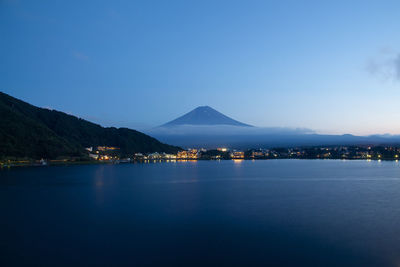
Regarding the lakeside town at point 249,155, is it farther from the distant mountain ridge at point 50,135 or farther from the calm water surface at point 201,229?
the calm water surface at point 201,229

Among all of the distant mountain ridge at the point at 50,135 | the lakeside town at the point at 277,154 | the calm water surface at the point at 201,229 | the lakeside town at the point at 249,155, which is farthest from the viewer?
the lakeside town at the point at 277,154

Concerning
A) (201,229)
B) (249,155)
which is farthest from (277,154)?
(201,229)

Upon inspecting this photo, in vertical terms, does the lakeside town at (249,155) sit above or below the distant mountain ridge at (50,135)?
below

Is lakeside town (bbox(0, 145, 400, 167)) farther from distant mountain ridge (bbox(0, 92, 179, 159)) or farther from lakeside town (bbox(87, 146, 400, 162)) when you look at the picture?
distant mountain ridge (bbox(0, 92, 179, 159))

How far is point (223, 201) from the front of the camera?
12.2 m

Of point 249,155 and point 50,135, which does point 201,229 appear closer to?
point 50,135

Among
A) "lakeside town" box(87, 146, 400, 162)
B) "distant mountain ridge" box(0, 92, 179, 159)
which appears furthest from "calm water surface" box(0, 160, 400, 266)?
"lakeside town" box(87, 146, 400, 162)

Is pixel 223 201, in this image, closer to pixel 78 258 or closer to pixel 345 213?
pixel 345 213

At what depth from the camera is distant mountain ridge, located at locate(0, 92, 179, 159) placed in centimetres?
3491

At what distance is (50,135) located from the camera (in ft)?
134

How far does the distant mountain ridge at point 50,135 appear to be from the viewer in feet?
115

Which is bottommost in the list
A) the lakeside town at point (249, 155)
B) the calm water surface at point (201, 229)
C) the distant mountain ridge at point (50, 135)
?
the calm water surface at point (201, 229)

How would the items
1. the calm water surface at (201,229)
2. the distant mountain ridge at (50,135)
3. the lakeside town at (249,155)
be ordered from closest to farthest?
the calm water surface at (201,229)
the distant mountain ridge at (50,135)
the lakeside town at (249,155)

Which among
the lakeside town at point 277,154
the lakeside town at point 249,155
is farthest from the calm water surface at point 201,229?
the lakeside town at point 277,154
